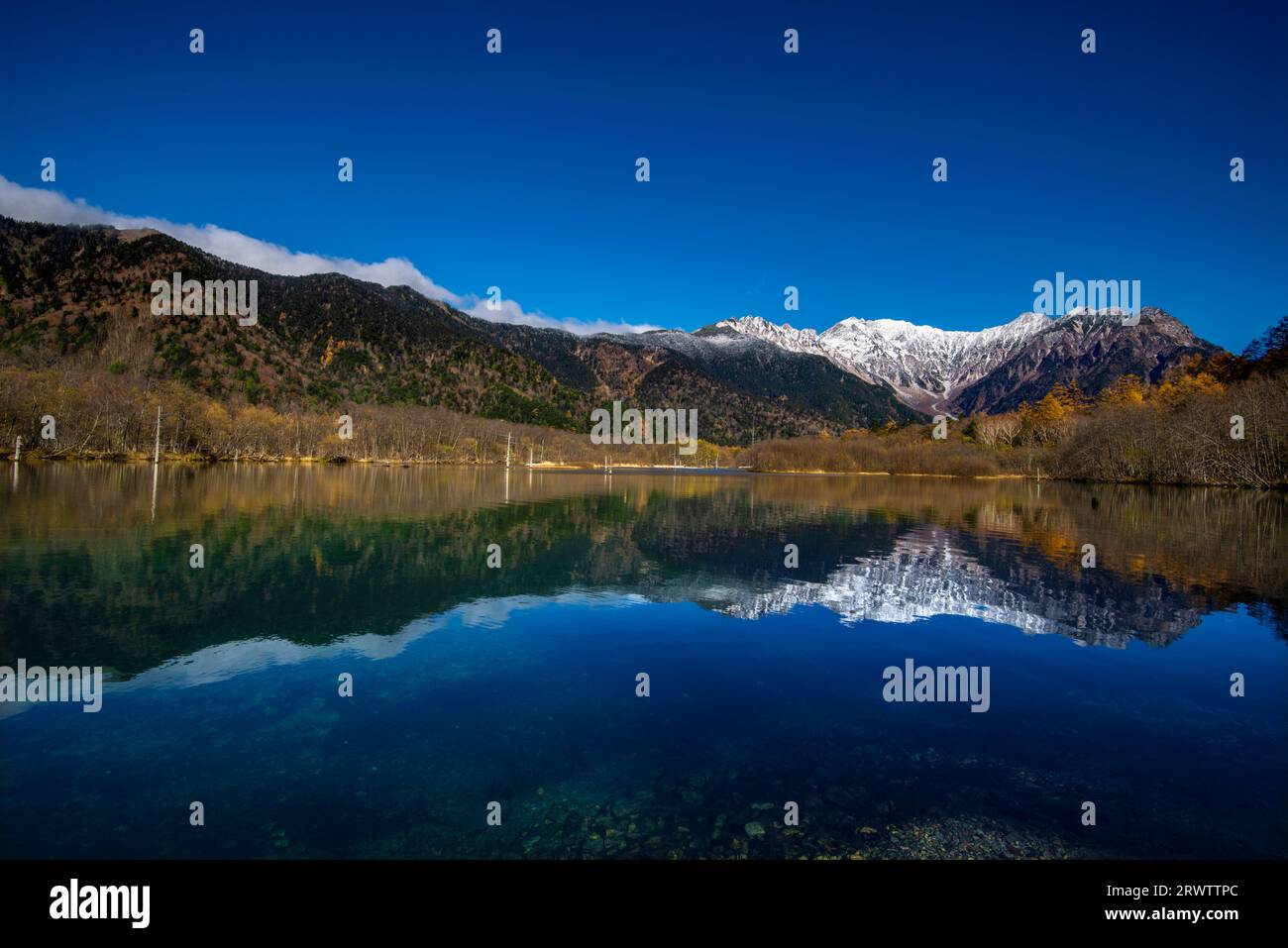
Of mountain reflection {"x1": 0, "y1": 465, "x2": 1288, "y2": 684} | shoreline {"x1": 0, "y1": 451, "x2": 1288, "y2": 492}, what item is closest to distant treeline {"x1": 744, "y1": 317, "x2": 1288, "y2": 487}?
shoreline {"x1": 0, "y1": 451, "x2": 1288, "y2": 492}

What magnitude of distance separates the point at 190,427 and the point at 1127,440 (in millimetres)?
148193

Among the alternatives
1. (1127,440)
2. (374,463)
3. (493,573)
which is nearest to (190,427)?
(374,463)

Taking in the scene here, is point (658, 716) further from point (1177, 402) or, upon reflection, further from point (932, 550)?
point (1177, 402)

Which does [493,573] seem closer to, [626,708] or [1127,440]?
[626,708]

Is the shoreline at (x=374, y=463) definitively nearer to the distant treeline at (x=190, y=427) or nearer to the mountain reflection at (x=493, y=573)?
the distant treeline at (x=190, y=427)

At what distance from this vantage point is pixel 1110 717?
378 inches

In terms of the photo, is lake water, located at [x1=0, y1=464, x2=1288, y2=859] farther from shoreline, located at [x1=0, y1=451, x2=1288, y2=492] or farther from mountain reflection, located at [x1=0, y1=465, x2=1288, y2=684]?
shoreline, located at [x1=0, y1=451, x2=1288, y2=492]

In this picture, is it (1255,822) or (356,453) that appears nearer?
(1255,822)

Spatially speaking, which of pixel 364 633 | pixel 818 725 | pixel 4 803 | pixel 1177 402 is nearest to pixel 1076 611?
pixel 818 725

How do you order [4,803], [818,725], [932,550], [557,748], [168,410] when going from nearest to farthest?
[4,803] → [557,748] → [818,725] → [932,550] → [168,410]

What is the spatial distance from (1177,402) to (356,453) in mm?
154545

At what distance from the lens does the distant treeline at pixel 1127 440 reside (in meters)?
77.1

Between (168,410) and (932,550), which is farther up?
(168,410)

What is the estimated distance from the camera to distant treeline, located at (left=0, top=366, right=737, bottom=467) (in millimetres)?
82875
